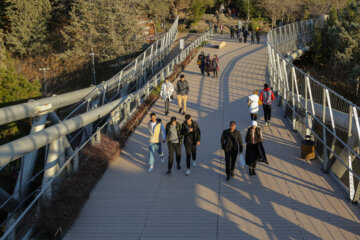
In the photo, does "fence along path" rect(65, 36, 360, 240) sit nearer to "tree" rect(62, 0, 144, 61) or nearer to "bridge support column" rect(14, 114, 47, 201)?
"bridge support column" rect(14, 114, 47, 201)

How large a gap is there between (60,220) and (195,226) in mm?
2461

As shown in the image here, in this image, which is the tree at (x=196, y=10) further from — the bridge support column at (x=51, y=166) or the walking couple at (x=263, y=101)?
the bridge support column at (x=51, y=166)

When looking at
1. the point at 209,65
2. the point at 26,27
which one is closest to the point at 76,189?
the point at 209,65

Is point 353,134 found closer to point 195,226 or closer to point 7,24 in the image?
point 195,226

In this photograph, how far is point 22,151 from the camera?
836cm

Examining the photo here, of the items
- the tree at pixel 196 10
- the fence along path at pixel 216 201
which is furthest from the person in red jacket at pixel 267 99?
the tree at pixel 196 10

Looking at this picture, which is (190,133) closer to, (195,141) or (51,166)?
(195,141)

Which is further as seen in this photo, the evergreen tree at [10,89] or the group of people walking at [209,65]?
the group of people walking at [209,65]

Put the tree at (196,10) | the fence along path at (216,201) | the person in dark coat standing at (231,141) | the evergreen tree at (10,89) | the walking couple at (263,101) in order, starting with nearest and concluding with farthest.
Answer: the fence along path at (216,201), the person in dark coat standing at (231,141), the walking couple at (263,101), the evergreen tree at (10,89), the tree at (196,10)

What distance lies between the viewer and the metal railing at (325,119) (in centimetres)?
850

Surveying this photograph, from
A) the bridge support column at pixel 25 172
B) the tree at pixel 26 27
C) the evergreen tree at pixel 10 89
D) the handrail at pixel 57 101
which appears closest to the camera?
the bridge support column at pixel 25 172

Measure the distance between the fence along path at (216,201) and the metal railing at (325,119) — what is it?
0.37 metres

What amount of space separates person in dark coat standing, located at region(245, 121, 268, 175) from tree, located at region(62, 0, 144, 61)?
2792 centimetres

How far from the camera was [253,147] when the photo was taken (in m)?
9.29
